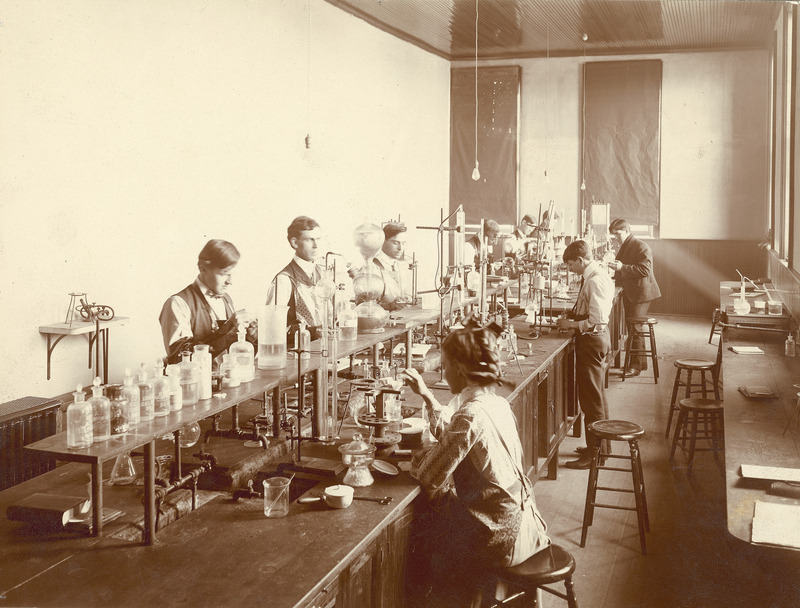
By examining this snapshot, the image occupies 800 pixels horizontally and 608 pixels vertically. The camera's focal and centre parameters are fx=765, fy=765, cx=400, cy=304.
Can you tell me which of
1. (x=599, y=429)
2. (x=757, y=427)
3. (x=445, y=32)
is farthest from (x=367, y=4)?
(x=757, y=427)

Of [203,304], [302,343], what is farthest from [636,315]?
[302,343]

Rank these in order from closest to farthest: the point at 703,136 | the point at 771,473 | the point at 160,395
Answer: the point at 160,395
the point at 771,473
the point at 703,136

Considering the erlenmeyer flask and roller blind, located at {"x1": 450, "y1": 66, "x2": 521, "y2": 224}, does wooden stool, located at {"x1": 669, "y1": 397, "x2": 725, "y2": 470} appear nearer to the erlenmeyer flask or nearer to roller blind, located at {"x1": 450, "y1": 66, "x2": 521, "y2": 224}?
the erlenmeyer flask

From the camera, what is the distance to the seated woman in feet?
8.91

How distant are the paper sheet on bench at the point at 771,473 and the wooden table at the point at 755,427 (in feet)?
0.10

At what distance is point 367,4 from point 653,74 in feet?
17.0

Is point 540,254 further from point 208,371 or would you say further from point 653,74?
point 653,74

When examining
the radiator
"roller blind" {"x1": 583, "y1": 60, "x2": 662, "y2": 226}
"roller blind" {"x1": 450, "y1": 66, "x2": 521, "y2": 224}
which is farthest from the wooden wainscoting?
the radiator

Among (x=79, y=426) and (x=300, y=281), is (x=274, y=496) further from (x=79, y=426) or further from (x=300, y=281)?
(x=300, y=281)

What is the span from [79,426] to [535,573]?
5.33 feet

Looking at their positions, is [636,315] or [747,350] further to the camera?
[636,315]

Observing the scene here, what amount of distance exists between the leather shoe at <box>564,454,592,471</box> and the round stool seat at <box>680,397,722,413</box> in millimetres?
778

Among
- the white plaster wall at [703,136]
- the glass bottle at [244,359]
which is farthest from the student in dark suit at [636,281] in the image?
the glass bottle at [244,359]

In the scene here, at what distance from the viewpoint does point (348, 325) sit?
3.55m
